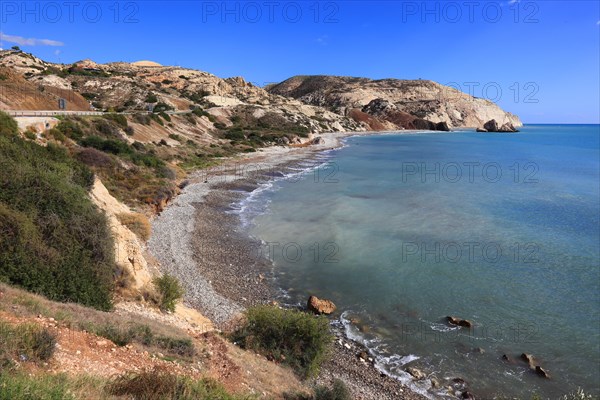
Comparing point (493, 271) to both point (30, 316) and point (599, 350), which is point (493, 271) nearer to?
point (599, 350)

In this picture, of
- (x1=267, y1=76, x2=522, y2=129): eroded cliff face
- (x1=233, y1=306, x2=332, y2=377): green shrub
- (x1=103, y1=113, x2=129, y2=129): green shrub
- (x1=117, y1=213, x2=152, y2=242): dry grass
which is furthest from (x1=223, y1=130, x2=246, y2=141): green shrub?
(x1=267, y1=76, x2=522, y2=129): eroded cliff face

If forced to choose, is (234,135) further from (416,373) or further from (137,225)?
(416,373)

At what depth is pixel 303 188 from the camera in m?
40.3

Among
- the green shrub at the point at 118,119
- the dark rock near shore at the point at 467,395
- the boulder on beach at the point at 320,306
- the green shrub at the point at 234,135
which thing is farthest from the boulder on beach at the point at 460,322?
the green shrub at the point at 234,135

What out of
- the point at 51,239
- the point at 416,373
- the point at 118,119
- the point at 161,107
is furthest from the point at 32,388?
the point at 161,107

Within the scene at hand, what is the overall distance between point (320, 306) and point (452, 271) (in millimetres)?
8309

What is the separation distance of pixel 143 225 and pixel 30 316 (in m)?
12.4

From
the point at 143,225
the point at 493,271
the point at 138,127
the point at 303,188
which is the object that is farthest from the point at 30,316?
the point at 138,127

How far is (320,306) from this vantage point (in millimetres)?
15625

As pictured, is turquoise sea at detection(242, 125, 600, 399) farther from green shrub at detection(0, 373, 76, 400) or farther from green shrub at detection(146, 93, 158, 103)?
green shrub at detection(146, 93, 158, 103)

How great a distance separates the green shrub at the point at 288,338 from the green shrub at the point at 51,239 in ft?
13.6

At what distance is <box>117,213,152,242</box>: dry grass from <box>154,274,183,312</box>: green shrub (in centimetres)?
642

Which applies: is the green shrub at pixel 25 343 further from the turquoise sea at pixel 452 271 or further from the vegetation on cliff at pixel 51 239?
the turquoise sea at pixel 452 271

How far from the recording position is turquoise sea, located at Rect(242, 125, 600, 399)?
13.1 metres
